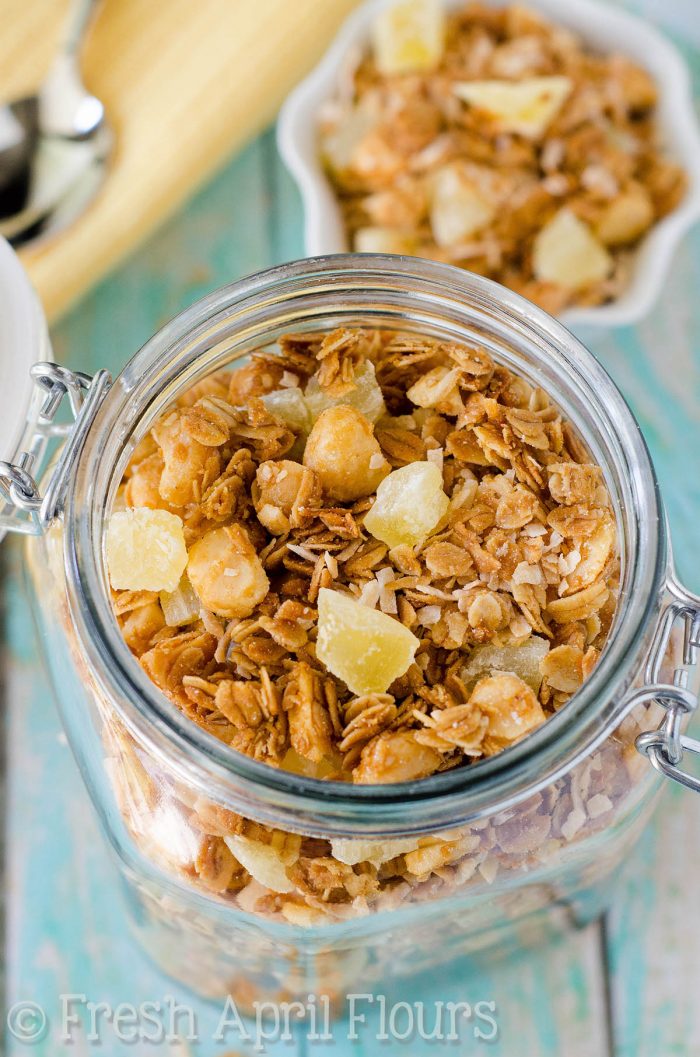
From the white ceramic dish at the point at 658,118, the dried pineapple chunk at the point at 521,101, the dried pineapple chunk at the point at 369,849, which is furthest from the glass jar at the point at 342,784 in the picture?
the dried pineapple chunk at the point at 521,101

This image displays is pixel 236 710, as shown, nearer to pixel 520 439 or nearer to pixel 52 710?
pixel 520 439

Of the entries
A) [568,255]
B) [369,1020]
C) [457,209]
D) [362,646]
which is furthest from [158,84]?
[369,1020]

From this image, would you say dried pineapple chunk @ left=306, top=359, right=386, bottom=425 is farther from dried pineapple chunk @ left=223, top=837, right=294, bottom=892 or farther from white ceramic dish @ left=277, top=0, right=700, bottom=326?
white ceramic dish @ left=277, top=0, right=700, bottom=326

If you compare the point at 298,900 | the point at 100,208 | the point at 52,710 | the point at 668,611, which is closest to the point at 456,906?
the point at 298,900

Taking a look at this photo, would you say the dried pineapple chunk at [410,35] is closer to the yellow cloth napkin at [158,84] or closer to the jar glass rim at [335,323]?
the yellow cloth napkin at [158,84]

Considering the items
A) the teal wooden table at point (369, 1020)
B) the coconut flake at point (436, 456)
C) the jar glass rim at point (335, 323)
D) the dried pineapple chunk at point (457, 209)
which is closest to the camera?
the jar glass rim at point (335, 323)

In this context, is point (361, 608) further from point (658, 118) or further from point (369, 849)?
point (658, 118)
